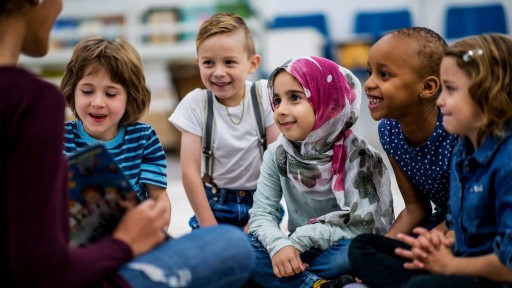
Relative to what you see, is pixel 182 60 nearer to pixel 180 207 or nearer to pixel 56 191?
pixel 180 207

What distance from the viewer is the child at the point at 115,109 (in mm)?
1810

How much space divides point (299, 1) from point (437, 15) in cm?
138

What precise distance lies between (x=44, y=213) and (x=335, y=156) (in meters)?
0.97

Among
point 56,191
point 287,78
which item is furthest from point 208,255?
point 287,78

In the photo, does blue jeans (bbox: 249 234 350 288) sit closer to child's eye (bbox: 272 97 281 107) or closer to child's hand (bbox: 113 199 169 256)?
child's eye (bbox: 272 97 281 107)

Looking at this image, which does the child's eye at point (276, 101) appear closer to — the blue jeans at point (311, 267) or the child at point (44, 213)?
the blue jeans at point (311, 267)

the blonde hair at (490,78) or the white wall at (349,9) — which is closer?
the blonde hair at (490,78)

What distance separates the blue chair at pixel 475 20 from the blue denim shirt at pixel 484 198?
5.07 meters

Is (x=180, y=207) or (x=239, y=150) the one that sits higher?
(x=239, y=150)

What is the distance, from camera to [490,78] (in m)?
1.31

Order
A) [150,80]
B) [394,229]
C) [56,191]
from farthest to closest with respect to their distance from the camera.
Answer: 1. [150,80]
2. [394,229]
3. [56,191]

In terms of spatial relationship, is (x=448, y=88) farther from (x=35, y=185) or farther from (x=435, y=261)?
(x=35, y=185)

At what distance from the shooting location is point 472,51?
1.33m

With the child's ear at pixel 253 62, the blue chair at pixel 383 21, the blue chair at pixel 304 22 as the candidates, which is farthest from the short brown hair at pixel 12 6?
the blue chair at pixel 304 22
